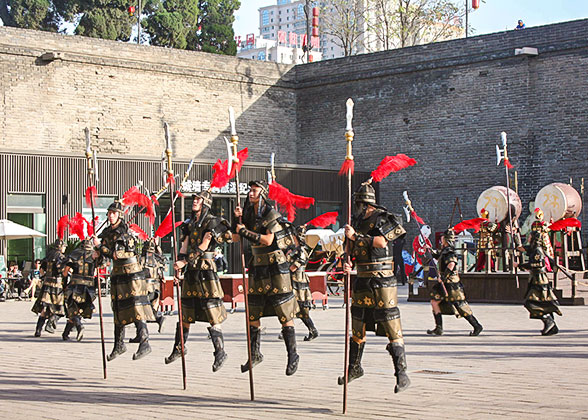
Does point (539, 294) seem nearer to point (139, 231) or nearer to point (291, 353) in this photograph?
point (139, 231)

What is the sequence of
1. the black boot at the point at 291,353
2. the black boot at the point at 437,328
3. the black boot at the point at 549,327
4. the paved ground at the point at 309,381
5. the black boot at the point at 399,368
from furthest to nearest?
the black boot at the point at 437,328 → the black boot at the point at 549,327 → the black boot at the point at 291,353 → the black boot at the point at 399,368 → the paved ground at the point at 309,381

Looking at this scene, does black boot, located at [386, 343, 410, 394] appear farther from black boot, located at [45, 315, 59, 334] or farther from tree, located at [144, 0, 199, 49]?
tree, located at [144, 0, 199, 49]

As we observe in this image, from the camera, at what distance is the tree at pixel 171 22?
5919 centimetres

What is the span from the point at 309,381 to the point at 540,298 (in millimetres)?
6203

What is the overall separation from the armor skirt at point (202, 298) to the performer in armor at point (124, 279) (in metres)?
1.13

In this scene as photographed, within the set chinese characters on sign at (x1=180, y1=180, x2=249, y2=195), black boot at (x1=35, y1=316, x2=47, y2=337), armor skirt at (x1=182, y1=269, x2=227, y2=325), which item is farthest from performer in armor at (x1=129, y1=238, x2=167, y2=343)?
chinese characters on sign at (x1=180, y1=180, x2=249, y2=195)

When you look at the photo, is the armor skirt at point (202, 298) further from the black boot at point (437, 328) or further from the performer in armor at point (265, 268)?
the black boot at point (437, 328)

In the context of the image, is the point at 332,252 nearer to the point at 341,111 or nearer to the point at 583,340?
the point at 341,111

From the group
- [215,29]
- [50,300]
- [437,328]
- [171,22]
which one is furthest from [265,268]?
[215,29]

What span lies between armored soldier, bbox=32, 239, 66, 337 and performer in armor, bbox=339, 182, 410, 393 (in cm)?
751

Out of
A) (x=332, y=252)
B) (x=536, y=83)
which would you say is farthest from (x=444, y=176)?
(x=332, y=252)

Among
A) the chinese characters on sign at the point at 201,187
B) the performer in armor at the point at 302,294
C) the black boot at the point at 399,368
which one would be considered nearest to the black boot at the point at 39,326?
the performer in armor at the point at 302,294

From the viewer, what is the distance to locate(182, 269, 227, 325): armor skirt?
33.8 feet

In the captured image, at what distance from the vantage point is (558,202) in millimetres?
24844
